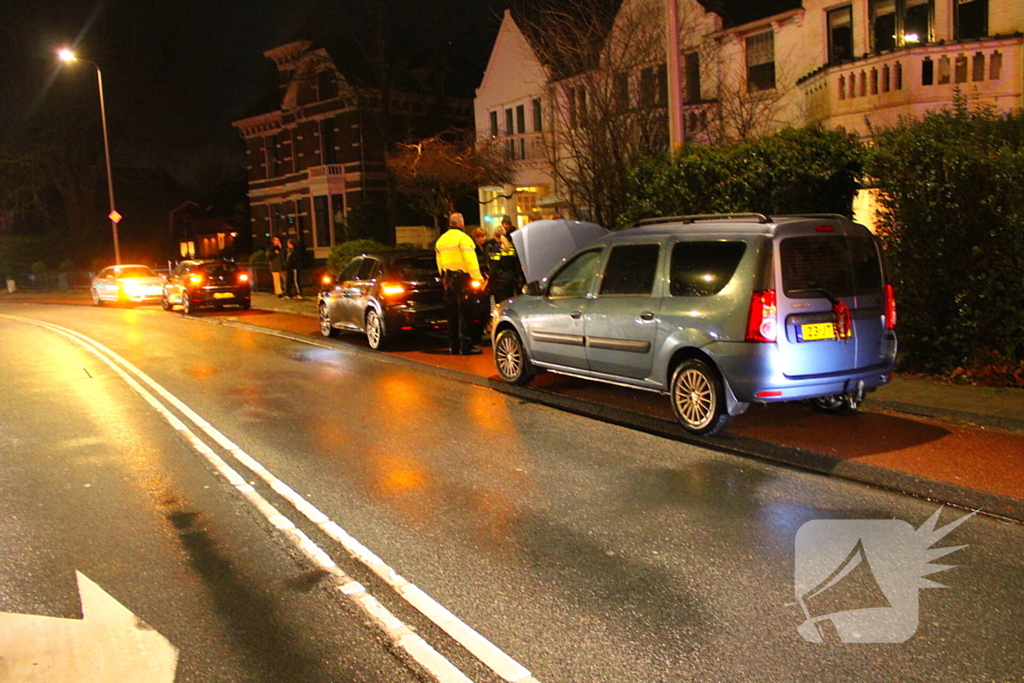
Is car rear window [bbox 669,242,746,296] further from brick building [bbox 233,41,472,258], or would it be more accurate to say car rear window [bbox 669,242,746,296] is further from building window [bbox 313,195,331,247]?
building window [bbox 313,195,331,247]

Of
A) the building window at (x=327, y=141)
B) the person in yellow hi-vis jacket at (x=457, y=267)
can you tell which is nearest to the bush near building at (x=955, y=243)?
the person in yellow hi-vis jacket at (x=457, y=267)

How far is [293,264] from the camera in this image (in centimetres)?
2586

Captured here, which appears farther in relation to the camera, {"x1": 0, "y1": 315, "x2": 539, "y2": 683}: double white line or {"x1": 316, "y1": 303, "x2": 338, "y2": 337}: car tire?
{"x1": 316, "y1": 303, "x2": 338, "y2": 337}: car tire

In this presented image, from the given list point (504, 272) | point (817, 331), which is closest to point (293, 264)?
point (504, 272)

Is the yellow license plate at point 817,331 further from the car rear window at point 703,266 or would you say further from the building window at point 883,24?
the building window at point 883,24

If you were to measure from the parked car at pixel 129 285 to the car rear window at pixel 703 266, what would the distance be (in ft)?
81.0

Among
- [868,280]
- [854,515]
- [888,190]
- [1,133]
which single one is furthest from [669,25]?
[1,133]

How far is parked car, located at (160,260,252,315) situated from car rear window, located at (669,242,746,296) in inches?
721

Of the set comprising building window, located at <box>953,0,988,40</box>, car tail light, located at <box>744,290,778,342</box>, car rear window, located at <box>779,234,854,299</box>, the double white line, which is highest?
building window, located at <box>953,0,988,40</box>

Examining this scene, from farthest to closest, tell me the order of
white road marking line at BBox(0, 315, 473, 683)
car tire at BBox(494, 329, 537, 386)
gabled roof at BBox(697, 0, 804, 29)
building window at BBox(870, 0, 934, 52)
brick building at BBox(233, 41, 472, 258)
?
brick building at BBox(233, 41, 472, 258), gabled roof at BBox(697, 0, 804, 29), building window at BBox(870, 0, 934, 52), car tire at BBox(494, 329, 537, 386), white road marking line at BBox(0, 315, 473, 683)

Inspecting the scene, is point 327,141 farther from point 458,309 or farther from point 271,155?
point 458,309

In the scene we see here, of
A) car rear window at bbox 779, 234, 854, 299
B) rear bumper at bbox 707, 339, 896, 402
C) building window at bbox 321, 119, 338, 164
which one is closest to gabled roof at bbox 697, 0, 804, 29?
car rear window at bbox 779, 234, 854, 299

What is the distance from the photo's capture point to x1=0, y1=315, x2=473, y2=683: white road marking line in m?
3.90

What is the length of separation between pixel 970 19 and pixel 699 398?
1382 centimetres
